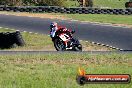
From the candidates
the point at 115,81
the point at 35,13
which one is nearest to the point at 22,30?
the point at 35,13

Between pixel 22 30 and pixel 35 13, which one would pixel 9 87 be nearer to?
pixel 22 30

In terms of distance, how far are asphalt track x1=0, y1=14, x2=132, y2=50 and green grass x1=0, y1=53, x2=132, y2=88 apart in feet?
19.9

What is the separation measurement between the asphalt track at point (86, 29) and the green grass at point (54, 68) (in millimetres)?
6069

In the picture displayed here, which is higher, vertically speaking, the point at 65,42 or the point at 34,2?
the point at 65,42

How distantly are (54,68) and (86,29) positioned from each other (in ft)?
47.4

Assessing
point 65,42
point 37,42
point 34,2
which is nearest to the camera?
point 65,42

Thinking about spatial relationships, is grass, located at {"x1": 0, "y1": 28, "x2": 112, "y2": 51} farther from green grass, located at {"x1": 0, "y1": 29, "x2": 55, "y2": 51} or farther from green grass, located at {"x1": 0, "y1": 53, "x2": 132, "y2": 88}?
green grass, located at {"x1": 0, "y1": 53, "x2": 132, "y2": 88}

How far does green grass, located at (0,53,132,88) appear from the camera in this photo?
10.5 meters

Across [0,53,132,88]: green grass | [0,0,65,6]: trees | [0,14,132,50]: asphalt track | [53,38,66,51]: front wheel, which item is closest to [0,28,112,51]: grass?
[0,14,132,50]: asphalt track

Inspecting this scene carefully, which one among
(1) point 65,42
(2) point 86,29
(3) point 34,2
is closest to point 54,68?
(1) point 65,42

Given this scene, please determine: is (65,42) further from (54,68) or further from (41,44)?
(41,44)

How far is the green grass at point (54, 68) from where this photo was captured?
10.5 m

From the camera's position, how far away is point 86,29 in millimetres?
27078

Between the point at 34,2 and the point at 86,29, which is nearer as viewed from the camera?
the point at 86,29
